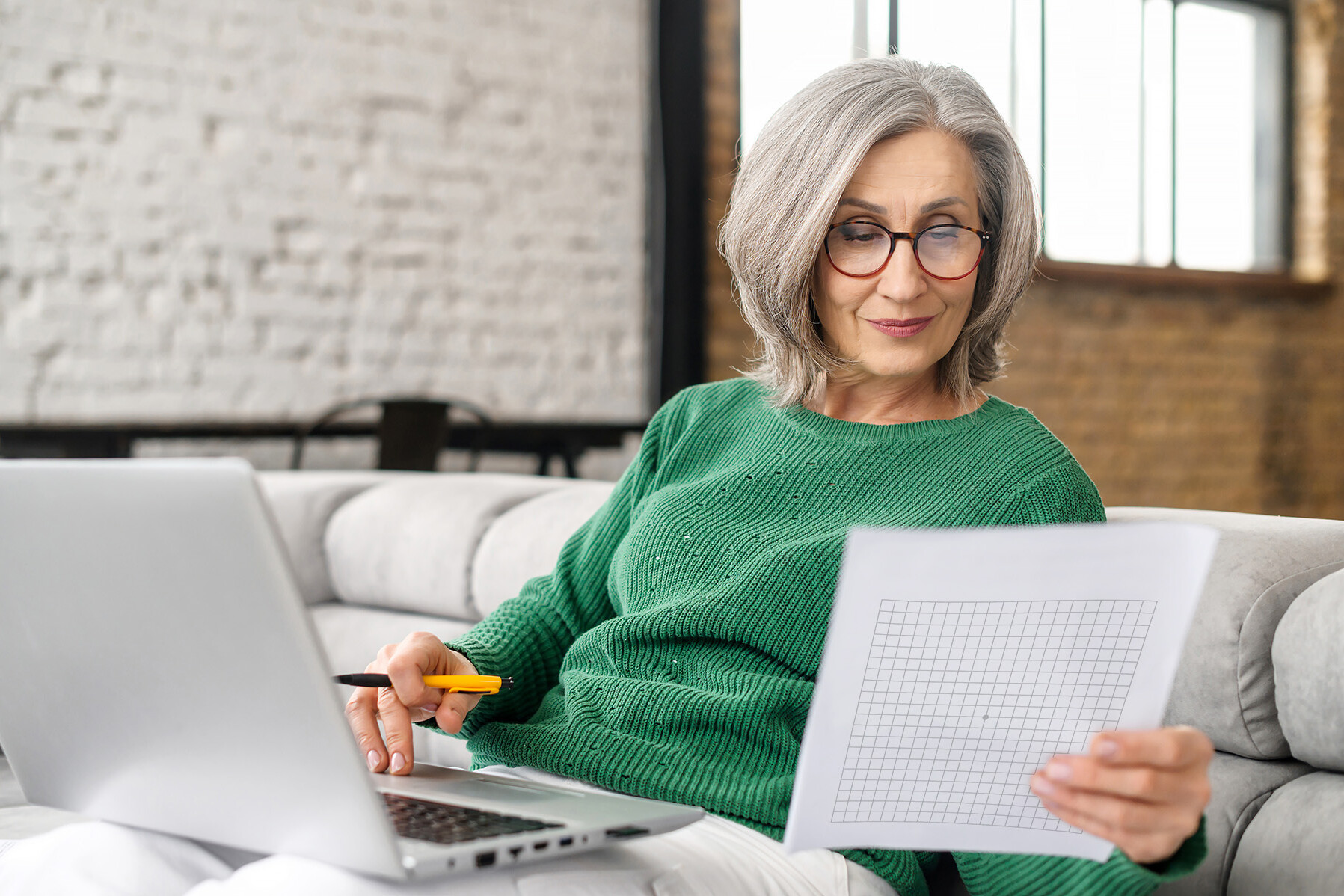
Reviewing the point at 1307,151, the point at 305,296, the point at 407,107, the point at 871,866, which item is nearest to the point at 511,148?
the point at 407,107

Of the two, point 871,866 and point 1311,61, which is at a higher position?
point 1311,61

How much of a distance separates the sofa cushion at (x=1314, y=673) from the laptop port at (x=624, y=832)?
0.52 m

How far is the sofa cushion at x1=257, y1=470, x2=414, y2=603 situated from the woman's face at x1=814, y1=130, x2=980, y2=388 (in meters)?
1.23

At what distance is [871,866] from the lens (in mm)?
978

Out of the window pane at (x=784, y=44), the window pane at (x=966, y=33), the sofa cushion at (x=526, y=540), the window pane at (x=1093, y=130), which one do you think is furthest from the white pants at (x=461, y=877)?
the window pane at (x=1093, y=130)

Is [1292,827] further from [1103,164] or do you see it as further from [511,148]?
[1103,164]

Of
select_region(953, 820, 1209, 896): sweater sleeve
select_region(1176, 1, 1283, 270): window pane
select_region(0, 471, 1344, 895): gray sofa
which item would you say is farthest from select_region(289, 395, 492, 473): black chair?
select_region(1176, 1, 1283, 270): window pane

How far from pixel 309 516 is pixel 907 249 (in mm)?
1335

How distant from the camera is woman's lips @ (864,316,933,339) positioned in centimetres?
116

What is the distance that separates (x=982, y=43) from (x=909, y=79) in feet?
14.8

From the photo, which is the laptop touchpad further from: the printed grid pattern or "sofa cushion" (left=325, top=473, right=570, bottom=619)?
"sofa cushion" (left=325, top=473, right=570, bottom=619)

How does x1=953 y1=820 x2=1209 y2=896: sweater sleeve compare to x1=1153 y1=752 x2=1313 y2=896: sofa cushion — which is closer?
x1=953 y1=820 x2=1209 y2=896: sweater sleeve

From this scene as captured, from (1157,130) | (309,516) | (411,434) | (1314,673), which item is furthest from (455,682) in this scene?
(1157,130)

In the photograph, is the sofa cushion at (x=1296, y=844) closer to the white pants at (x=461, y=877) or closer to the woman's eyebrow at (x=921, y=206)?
the white pants at (x=461, y=877)
